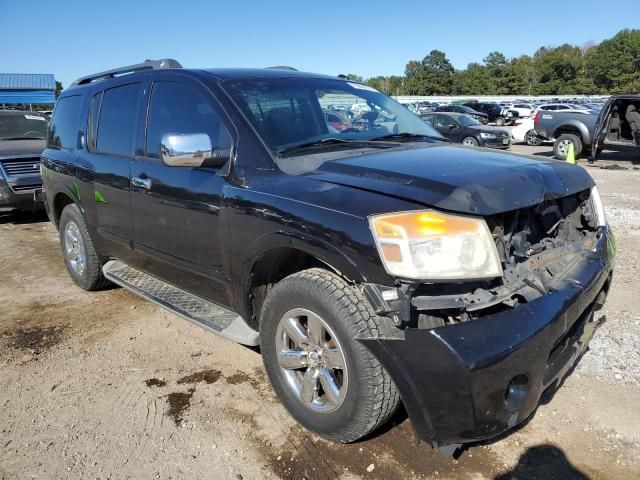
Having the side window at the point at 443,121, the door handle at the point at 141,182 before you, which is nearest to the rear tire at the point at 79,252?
the door handle at the point at 141,182

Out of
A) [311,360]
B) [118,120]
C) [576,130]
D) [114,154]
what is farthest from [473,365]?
[576,130]

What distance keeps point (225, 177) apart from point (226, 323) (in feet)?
2.98

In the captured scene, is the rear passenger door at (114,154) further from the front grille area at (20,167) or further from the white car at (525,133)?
the white car at (525,133)

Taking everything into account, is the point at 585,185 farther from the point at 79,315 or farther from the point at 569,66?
the point at 569,66

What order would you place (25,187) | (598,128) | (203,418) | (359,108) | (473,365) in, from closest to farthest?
(473,365) → (203,418) → (359,108) → (25,187) → (598,128)

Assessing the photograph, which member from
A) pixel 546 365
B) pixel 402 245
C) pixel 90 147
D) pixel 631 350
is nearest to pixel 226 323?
pixel 402 245

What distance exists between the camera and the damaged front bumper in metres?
2.00

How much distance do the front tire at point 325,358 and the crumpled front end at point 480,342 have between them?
139 mm

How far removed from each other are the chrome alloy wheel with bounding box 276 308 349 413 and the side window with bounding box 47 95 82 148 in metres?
3.17

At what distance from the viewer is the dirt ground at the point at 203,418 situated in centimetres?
249

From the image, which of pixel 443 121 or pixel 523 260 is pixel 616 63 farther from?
pixel 523 260

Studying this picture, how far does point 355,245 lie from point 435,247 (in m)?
0.33

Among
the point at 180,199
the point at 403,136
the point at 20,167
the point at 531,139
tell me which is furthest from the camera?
the point at 531,139

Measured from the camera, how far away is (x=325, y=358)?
99.3 inches
